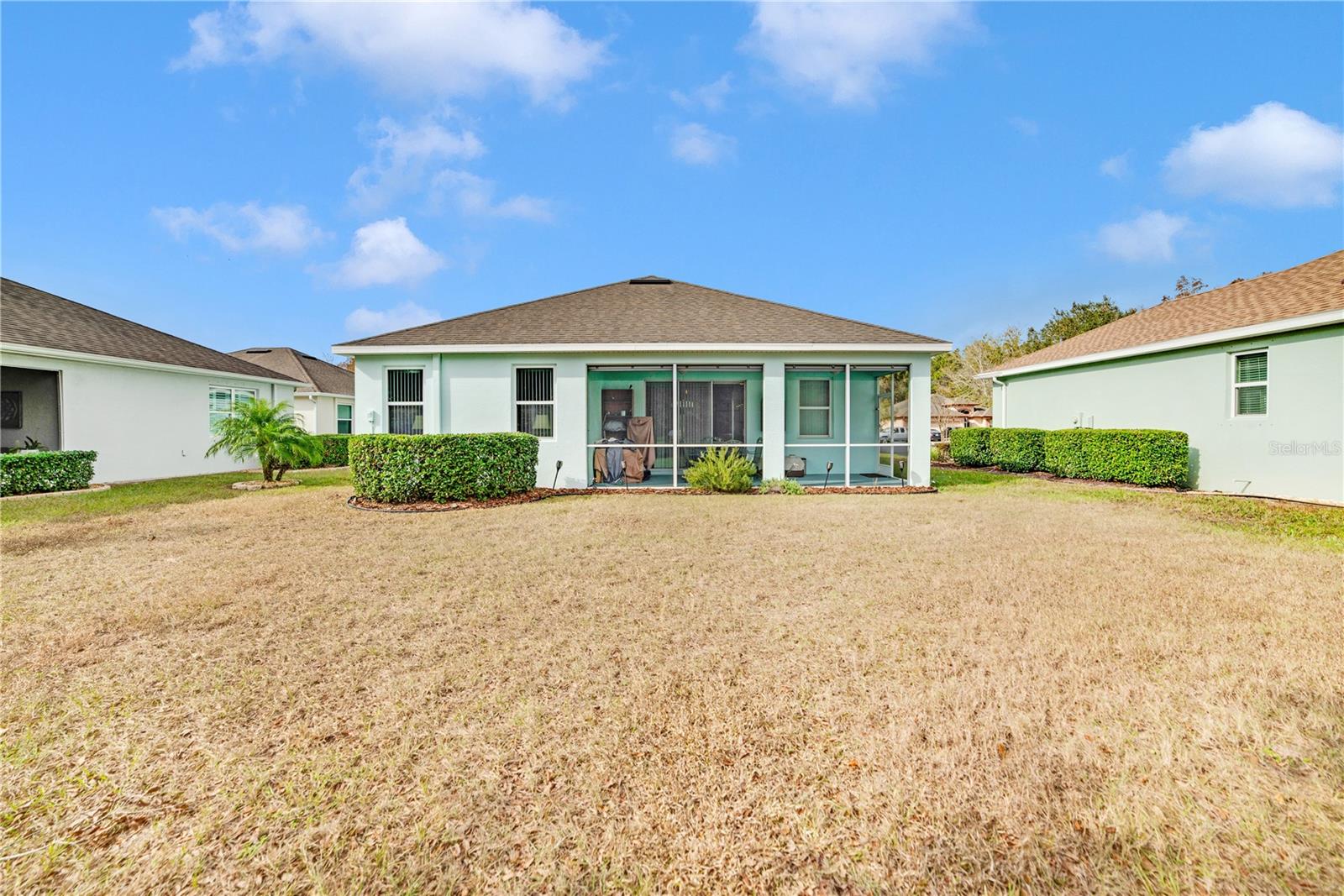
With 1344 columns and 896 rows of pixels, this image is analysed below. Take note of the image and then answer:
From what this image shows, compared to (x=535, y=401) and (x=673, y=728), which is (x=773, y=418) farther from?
(x=673, y=728)

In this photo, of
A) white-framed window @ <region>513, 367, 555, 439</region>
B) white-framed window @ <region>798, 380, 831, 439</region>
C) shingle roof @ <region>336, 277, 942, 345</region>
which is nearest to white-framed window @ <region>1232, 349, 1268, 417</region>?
shingle roof @ <region>336, 277, 942, 345</region>

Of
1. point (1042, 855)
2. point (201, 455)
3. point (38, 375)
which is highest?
point (38, 375)

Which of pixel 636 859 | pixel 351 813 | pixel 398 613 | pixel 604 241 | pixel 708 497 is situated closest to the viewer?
pixel 636 859

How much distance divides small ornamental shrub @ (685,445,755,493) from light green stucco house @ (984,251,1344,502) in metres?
8.82

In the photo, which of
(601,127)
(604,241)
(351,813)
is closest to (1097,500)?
(351,813)

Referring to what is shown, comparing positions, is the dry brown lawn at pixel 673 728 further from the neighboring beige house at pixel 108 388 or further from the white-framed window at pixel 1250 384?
the neighboring beige house at pixel 108 388

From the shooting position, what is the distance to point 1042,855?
1.82 meters

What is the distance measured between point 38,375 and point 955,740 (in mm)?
20281

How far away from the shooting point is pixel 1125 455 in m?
11.6

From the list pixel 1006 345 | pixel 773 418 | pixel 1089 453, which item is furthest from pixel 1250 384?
pixel 1006 345

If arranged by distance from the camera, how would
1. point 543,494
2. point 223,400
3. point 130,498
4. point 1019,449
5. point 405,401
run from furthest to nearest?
1. point 223,400
2. point 1019,449
3. point 405,401
4. point 543,494
5. point 130,498

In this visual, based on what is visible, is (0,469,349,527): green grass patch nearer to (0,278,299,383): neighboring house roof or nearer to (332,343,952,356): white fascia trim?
(0,278,299,383): neighboring house roof

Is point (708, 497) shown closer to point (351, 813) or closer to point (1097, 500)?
point (1097, 500)

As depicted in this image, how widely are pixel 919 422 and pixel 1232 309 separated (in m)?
6.79
